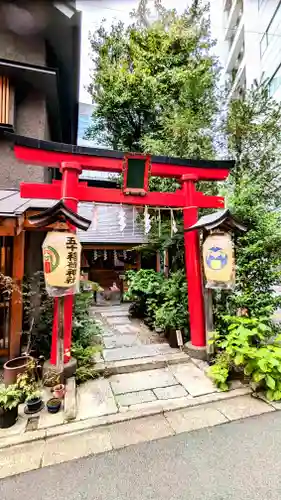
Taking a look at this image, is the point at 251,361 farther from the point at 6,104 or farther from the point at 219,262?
the point at 6,104

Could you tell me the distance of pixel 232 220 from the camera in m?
5.02

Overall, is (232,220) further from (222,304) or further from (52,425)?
(52,425)

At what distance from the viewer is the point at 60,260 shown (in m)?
4.37

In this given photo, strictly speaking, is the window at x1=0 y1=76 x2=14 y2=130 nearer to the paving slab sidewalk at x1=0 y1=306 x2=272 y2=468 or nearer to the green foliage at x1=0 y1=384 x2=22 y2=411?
the green foliage at x1=0 y1=384 x2=22 y2=411

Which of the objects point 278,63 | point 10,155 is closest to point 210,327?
point 10,155

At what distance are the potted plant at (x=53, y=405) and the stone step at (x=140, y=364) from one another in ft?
3.84

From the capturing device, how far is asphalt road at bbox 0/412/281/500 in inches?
100

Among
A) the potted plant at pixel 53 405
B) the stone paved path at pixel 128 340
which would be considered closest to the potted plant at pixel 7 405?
the potted plant at pixel 53 405

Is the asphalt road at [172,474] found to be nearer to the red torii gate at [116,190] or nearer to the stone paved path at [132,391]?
the stone paved path at [132,391]

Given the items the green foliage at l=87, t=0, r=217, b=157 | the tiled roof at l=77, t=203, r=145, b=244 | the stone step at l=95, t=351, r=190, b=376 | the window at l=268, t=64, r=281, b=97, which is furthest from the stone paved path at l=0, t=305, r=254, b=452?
the window at l=268, t=64, r=281, b=97

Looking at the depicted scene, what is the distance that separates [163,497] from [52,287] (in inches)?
124

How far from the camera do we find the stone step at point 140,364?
5070 mm

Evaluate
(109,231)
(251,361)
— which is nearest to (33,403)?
(251,361)

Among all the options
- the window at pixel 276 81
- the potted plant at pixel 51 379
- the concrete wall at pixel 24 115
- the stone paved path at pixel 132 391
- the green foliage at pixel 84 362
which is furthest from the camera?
the window at pixel 276 81
